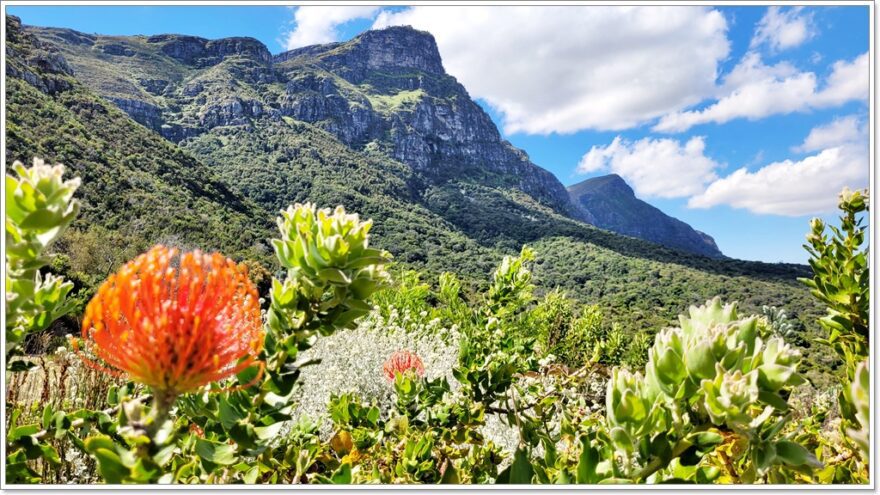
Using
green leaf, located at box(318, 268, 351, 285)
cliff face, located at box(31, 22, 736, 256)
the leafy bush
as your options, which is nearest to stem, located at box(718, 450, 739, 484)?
green leaf, located at box(318, 268, 351, 285)

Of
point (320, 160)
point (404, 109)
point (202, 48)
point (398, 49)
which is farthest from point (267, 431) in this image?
point (398, 49)

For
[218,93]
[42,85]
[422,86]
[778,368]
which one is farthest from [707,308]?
[422,86]

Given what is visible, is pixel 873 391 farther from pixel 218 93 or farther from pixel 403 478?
pixel 218 93

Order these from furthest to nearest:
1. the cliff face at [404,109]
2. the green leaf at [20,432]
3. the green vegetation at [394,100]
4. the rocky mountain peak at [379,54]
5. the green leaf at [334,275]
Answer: the rocky mountain peak at [379,54] → the green vegetation at [394,100] → the cliff face at [404,109] → the green leaf at [20,432] → the green leaf at [334,275]

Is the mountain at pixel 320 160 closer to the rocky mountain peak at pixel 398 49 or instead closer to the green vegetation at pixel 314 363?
the rocky mountain peak at pixel 398 49

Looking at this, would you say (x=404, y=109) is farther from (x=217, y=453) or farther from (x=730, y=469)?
(x=217, y=453)

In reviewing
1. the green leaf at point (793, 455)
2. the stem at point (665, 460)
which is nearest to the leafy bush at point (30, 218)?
the stem at point (665, 460)
